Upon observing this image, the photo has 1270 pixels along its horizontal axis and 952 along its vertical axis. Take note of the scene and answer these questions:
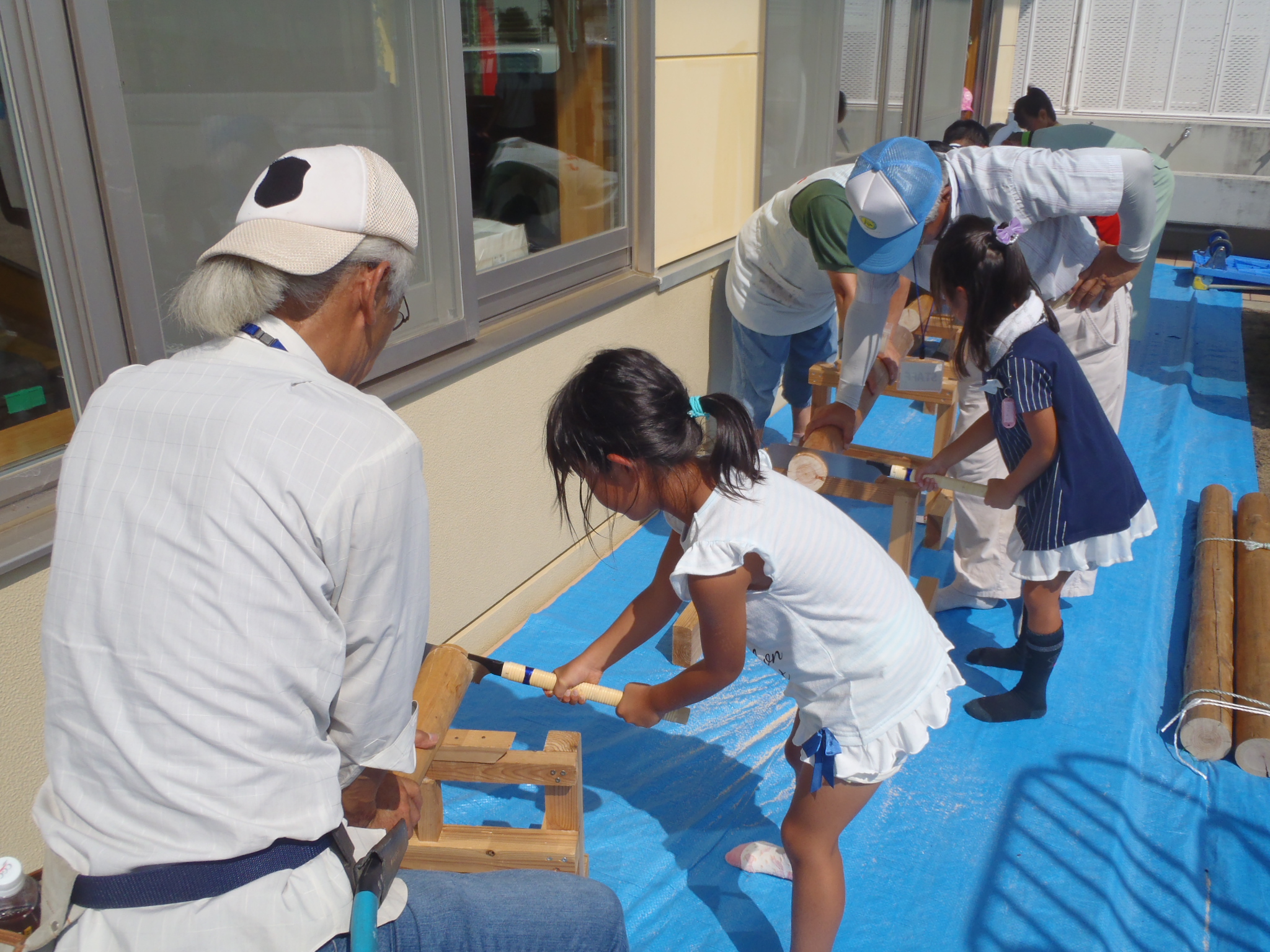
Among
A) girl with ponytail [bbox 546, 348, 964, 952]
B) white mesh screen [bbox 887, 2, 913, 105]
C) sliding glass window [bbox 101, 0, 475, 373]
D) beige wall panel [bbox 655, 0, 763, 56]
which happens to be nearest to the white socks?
girl with ponytail [bbox 546, 348, 964, 952]

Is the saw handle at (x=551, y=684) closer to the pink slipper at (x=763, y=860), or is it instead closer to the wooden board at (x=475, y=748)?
the wooden board at (x=475, y=748)

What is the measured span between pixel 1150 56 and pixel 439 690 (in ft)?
41.4

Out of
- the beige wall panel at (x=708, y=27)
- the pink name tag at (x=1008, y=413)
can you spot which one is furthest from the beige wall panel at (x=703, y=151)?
the pink name tag at (x=1008, y=413)

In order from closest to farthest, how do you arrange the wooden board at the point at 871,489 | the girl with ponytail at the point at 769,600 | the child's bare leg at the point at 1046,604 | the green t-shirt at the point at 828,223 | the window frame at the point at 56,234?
the girl with ponytail at the point at 769,600 → the window frame at the point at 56,234 → the child's bare leg at the point at 1046,604 → the wooden board at the point at 871,489 → the green t-shirt at the point at 828,223

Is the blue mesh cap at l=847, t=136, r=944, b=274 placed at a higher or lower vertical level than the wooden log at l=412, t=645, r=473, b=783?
higher

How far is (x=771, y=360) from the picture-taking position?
163 inches

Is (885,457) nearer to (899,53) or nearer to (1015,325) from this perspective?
(1015,325)

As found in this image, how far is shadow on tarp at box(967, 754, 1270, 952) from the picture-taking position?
6.87 ft

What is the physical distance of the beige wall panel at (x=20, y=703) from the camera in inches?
69.8

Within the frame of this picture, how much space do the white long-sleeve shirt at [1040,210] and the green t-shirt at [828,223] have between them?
0.56 feet

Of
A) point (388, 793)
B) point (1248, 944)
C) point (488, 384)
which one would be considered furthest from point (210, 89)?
point (1248, 944)

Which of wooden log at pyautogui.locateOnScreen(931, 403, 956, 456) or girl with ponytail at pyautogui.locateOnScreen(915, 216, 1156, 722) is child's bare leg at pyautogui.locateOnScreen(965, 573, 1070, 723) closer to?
girl with ponytail at pyautogui.locateOnScreen(915, 216, 1156, 722)

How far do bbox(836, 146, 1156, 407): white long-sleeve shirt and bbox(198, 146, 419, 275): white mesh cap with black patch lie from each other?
2122mm

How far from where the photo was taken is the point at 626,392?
151 cm
